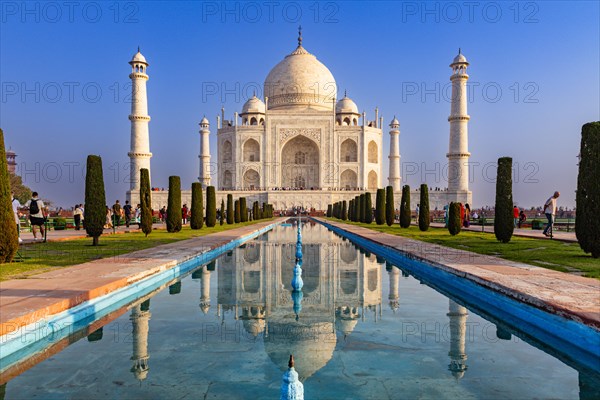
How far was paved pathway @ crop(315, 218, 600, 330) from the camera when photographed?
10.8 feet

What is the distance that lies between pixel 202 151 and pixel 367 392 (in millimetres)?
37827

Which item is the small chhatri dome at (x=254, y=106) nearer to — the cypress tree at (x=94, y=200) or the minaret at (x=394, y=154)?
the minaret at (x=394, y=154)

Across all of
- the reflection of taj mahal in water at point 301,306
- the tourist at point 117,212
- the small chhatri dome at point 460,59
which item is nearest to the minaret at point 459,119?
the small chhatri dome at point 460,59

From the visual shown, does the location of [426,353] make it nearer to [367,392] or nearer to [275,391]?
[367,392]

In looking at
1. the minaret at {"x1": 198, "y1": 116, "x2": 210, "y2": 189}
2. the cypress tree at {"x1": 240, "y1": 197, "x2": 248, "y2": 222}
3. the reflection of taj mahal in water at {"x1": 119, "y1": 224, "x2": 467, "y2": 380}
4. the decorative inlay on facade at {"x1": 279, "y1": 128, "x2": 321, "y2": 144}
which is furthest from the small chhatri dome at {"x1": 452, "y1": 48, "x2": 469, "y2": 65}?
the reflection of taj mahal in water at {"x1": 119, "y1": 224, "x2": 467, "y2": 380}

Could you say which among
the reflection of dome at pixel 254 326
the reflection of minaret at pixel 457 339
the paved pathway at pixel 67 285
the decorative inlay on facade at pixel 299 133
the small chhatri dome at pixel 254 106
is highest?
the small chhatri dome at pixel 254 106

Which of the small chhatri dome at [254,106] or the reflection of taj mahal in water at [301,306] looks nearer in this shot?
the reflection of taj mahal in water at [301,306]

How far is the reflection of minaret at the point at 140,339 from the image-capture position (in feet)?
8.98

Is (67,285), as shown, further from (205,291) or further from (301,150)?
(301,150)

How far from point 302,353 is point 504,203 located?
26.1ft

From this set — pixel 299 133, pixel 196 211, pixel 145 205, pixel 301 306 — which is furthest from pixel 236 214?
pixel 301 306

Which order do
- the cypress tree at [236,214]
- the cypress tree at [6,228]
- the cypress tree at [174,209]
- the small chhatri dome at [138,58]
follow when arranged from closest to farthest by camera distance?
1. the cypress tree at [6,228]
2. the cypress tree at [174,209]
3. the cypress tree at [236,214]
4. the small chhatri dome at [138,58]

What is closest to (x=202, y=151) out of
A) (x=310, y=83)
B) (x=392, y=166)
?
(x=310, y=83)

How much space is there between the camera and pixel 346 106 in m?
41.3
